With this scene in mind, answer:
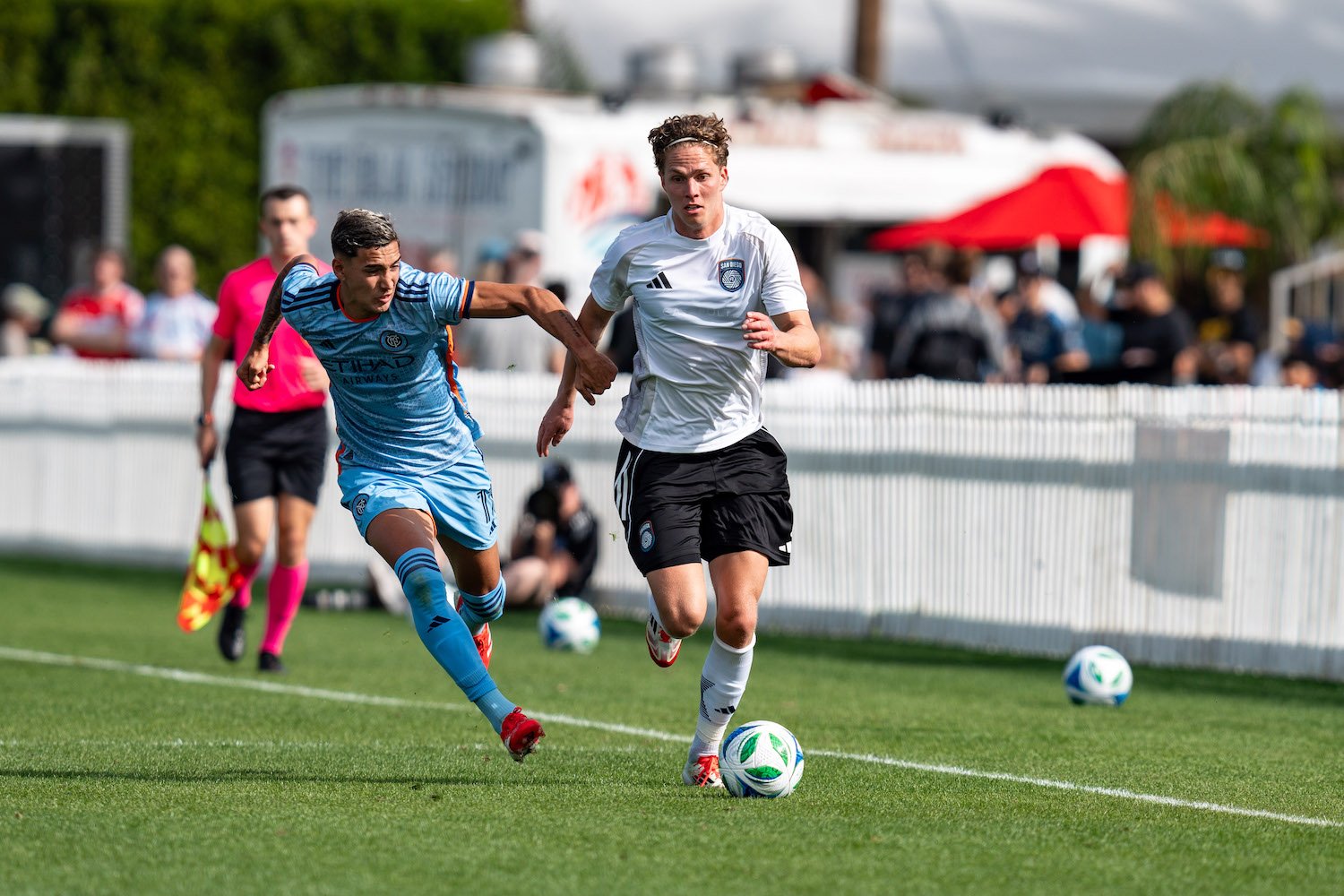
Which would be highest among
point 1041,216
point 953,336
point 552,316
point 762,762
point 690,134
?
point 1041,216

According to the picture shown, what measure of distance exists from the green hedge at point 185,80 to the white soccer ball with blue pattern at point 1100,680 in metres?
21.8

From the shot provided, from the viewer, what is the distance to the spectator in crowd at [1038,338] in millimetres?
16266

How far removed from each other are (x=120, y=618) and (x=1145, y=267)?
23.0 ft

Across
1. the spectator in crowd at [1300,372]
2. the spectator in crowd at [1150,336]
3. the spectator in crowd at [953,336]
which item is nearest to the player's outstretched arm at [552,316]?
the spectator in crowd at [1150,336]

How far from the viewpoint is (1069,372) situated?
14750 millimetres

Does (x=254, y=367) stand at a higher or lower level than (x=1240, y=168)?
lower

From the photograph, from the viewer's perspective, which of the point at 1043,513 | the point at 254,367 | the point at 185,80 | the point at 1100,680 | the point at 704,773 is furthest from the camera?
the point at 185,80

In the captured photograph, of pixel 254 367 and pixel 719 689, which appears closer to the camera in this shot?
pixel 719 689

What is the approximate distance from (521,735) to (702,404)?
1297mm

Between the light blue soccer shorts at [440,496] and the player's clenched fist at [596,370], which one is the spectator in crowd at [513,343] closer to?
the light blue soccer shorts at [440,496]

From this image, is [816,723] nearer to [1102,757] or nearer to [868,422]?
[1102,757]

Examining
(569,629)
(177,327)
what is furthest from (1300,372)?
(177,327)

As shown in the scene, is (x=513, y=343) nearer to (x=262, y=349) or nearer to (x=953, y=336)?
(x=953, y=336)

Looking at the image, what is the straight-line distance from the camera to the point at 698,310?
738 centimetres
